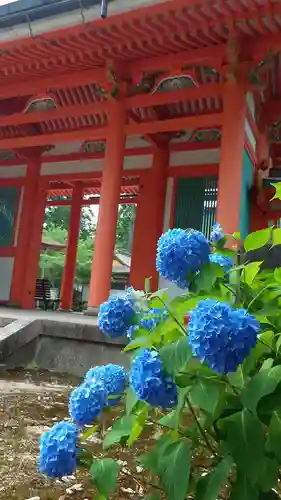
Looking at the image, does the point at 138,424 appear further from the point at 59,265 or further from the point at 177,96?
the point at 59,265

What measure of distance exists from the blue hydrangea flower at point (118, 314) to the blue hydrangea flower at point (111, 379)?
4.7 inches

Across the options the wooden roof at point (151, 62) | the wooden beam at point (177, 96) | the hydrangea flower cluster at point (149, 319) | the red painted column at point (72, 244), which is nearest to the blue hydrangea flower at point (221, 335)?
the hydrangea flower cluster at point (149, 319)

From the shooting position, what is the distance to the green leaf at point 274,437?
42.9 inches

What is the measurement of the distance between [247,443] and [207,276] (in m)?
0.45

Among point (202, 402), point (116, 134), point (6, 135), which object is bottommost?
point (202, 402)

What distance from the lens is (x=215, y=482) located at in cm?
115

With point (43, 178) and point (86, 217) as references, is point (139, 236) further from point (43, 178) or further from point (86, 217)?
point (86, 217)

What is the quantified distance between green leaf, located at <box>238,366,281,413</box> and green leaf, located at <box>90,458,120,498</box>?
42 centimetres

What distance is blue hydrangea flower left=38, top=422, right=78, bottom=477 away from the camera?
4.22 ft

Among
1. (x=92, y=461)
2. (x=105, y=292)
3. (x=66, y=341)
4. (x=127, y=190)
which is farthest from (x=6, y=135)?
(x=92, y=461)

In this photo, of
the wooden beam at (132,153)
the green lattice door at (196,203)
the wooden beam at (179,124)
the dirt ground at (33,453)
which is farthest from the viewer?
the wooden beam at (132,153)

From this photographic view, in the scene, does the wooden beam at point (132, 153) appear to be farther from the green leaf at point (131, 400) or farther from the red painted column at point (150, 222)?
the green leaf at point (131, 400)

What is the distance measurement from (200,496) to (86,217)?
32.5 meters

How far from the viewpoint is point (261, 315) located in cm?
123
